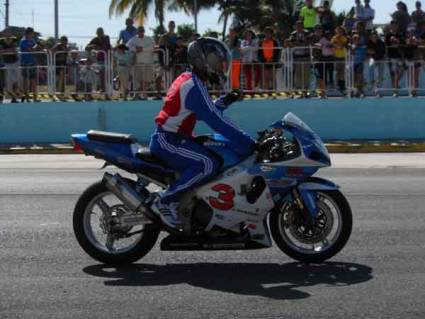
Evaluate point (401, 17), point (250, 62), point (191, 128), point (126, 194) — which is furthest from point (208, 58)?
point (401, 17)

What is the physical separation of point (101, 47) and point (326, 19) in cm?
519

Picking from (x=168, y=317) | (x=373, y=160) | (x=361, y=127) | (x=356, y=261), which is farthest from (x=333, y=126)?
(x=168, y=317)

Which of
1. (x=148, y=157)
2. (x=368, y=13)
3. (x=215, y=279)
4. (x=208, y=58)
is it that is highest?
(x=368, y=13)

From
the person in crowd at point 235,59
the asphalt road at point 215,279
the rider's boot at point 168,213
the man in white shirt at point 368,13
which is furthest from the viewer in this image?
the man in white shirt at point 368,13

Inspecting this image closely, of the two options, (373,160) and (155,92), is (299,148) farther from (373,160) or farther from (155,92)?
(155,92)

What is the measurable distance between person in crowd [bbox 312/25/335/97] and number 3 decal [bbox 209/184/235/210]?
14.0 meters

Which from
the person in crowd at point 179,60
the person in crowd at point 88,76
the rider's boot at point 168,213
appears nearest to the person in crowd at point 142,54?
the person in crowd at point 179,60

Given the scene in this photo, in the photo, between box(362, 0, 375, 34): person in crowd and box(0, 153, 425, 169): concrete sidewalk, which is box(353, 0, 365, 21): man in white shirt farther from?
box(0, 153, 425, 169): concrete sidewalk

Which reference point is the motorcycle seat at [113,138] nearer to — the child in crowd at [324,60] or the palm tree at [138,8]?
the child in crowd at [324,60]

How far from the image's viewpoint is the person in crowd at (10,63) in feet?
75.2

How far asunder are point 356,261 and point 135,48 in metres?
14.5

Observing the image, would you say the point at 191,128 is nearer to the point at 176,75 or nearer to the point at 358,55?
the point at 358,55

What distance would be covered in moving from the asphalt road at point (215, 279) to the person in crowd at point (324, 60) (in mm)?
10452

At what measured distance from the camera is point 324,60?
22.1 metres
